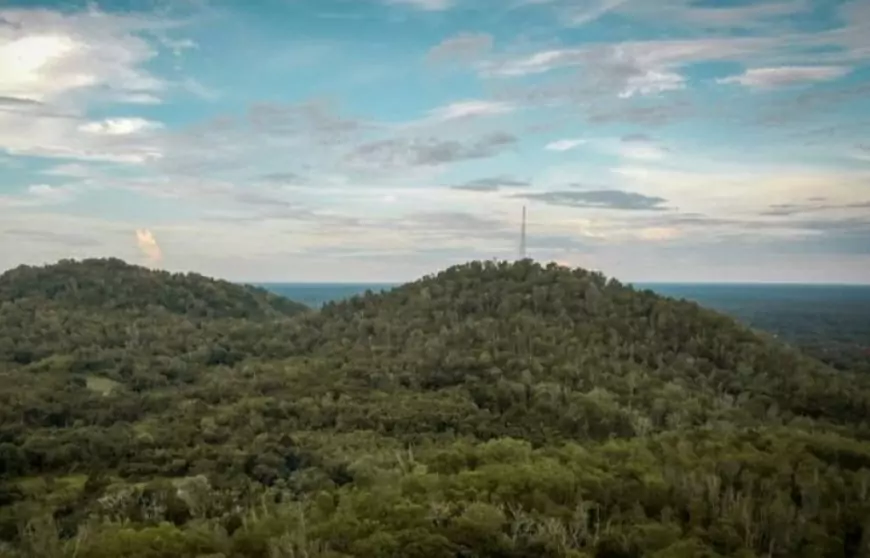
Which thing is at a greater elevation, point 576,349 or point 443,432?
point 576,349

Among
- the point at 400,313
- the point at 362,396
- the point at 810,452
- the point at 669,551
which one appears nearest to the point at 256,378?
the point at 362,396

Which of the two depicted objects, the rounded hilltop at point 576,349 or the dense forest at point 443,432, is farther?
the rounded hilltop at point 576,349

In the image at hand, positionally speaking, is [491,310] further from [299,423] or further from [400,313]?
[299,423]

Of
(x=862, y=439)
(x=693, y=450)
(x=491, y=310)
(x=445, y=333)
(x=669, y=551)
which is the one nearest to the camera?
(x=669, y=551)

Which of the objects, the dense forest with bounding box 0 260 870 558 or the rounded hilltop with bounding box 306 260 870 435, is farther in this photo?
the rounded hilltop with bounding box 306 260 870 435

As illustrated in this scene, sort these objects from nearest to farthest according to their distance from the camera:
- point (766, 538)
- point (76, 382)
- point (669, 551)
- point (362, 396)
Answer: point (669, 551)
point (766, 538)
point (362, 396)
point (76, 382)

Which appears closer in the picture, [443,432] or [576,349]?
[443,432]

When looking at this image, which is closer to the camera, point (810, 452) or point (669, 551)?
point (669, 551)

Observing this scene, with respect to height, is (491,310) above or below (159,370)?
above
